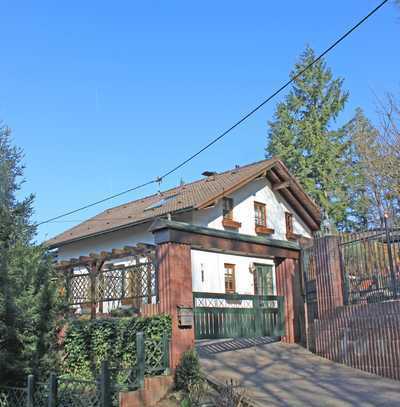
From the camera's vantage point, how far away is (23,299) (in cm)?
878

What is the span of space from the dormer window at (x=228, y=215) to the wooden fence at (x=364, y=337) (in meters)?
8.82

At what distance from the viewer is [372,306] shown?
399 inches

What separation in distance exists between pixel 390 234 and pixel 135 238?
12.3m

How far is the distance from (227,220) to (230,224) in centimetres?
20

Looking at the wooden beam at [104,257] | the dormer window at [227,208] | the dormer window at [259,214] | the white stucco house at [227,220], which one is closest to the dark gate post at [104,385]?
the wooden beam at [104,257]

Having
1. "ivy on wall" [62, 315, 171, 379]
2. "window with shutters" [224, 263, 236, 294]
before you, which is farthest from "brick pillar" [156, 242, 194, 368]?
"window with shutters" [224, 263, 236, 294]

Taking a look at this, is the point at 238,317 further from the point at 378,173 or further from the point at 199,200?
the point at 378,173

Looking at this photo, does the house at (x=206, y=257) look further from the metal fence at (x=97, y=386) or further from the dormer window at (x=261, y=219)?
the metal fence at (x=97, y=386)

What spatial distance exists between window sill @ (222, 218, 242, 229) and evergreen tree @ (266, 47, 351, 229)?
16.3 m

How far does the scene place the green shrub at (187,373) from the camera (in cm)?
859

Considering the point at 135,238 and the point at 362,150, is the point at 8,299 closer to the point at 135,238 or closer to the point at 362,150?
the point at 135,238

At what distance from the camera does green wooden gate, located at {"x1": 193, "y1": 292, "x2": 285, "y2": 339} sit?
35.0ft

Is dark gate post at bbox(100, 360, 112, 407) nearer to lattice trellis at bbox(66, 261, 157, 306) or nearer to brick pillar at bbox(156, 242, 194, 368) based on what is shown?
brick pillar at bbox(156, 242, 194, 368)

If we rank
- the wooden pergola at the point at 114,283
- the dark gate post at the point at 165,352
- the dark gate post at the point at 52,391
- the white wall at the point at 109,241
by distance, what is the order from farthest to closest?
1. the white wall at the point at 109,241
2. the wooden pergola at the point at 114,283
3. the dark gate post at the point at 165,352
4. the dark gate post at the point at 52,391
